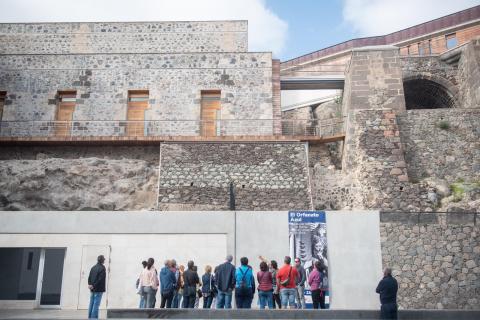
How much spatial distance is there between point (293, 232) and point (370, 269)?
6.86 ft

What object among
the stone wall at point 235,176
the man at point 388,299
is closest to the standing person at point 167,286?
the man at point 388,299

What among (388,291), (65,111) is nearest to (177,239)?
(388,291)

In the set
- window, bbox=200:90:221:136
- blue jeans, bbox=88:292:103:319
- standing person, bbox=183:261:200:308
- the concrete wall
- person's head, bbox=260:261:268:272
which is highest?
window, bbox=200:90:221:136

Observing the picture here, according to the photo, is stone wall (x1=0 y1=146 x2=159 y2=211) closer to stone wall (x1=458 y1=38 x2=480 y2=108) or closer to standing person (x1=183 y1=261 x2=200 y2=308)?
standing person (x1=183 y1=261 x2=200 y2=308)

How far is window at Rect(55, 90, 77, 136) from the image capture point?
1816cm

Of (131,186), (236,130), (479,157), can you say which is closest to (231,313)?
(131,186)

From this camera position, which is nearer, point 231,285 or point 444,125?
point 231,285

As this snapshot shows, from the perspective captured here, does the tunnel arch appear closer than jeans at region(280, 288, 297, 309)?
No

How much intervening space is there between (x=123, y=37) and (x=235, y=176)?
36.1ft

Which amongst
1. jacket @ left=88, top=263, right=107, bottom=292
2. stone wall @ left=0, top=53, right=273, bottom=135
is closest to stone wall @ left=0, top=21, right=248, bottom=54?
stone wall @ left=0, top=53, right=273, bottom=135

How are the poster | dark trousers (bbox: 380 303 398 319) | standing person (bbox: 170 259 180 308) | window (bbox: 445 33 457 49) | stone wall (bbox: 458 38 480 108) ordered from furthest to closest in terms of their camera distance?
window (bbox: 445 33 457 49)
stone wall (bbox: 458 38 480 108)
the poster
standing person (bbox: 170 259 180 308)
dark trousers (bbox: 380 303 398 319)

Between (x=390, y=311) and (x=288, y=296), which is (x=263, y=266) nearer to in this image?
(x=288, y=296)

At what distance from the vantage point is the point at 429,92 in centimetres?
2252

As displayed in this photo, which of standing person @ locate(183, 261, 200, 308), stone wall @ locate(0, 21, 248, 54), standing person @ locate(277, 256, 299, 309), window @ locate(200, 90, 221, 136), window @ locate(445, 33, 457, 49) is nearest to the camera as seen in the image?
standing person @ locate(277, 256, 299, 309)
